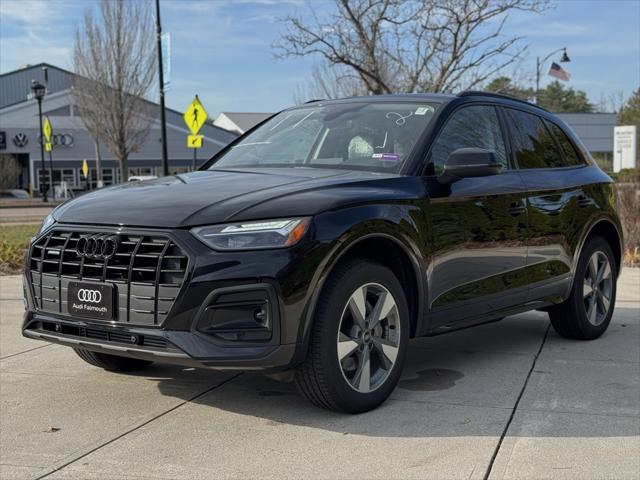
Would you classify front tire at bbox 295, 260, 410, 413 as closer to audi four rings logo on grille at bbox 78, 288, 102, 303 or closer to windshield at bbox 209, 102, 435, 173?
windshield at bbox 209, 102, 435, 173

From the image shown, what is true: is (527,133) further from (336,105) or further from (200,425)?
(200,425)

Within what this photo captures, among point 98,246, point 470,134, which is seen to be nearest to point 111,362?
point 98,246

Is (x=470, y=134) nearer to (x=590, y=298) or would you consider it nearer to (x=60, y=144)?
(x=590, y=298)

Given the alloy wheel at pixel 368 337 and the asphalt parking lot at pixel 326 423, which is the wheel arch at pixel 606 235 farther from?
the alloy wheel at pixel 368 337

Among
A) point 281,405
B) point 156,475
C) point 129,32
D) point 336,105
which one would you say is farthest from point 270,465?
point 129,32

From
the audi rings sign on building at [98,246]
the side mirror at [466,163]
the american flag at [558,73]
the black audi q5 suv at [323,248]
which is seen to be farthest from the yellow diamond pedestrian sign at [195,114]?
the american flag at [558,73]

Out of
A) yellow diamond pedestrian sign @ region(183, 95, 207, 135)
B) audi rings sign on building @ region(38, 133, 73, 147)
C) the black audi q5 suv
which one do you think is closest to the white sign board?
yellow diamond pedestrian sign @ region(183, 95, 207, 135)

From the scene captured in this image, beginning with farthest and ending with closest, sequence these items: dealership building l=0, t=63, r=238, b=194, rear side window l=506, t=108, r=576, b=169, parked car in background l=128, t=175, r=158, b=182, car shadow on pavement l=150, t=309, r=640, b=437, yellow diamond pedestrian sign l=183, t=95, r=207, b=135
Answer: dealership building l=0, t=63, r=238, b=194 < yellow diamond pedestrian sign l=183, t=95, r=207, b=135 < rear side window l=506, t=108, r=576, b=169 < parked car in background l=128, t=175, r=158, b=182 < car shadow on pavement l=150, t=309, r=640, b=437

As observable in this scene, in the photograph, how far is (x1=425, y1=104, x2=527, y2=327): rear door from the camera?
4668mm

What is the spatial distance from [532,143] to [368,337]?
7.88 feet

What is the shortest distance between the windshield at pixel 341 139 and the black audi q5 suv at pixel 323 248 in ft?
0.04

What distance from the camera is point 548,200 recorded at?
18.5 feet

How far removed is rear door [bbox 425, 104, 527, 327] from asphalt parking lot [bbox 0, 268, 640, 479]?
1.75 ft

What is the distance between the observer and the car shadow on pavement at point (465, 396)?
408cm
